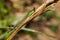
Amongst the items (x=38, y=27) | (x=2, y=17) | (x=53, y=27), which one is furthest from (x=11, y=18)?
(x=53, y=27)

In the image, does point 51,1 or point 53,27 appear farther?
point 53,27

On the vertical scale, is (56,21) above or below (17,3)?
below

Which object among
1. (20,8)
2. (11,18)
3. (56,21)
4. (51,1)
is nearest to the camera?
(51,1)

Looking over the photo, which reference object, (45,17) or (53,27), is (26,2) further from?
(53,27)

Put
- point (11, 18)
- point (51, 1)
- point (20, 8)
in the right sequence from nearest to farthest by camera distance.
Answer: point (51, 1)
point (11, 18)
point (20, 8)

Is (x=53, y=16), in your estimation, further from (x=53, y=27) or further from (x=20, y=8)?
(x=20, y=8)

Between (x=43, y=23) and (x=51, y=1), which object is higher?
(x=51, y=1)

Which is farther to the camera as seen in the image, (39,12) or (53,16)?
(53,16)

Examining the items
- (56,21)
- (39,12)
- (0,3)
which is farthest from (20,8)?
(39,12)

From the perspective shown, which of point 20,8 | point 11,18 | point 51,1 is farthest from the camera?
point 20,8
